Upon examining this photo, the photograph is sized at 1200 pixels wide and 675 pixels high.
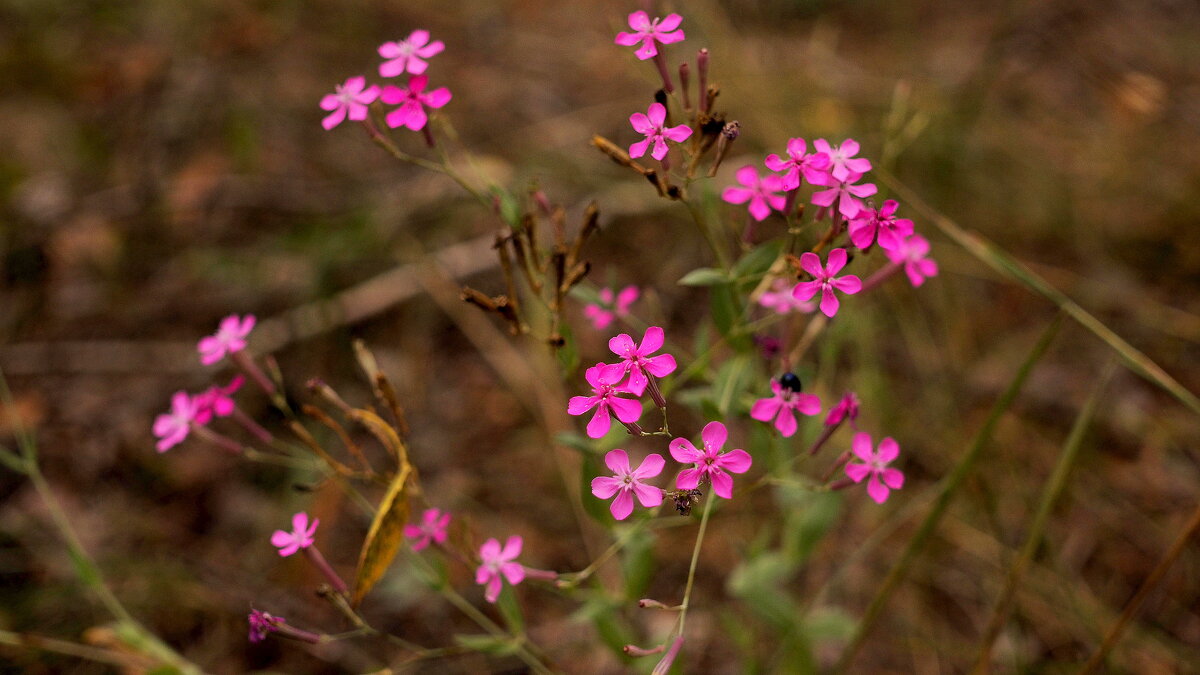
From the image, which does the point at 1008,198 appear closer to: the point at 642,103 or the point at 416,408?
the point at 642,103

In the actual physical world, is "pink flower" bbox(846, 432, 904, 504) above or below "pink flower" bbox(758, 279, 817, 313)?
below

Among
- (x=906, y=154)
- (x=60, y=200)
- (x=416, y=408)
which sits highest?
(x=60, y=200)

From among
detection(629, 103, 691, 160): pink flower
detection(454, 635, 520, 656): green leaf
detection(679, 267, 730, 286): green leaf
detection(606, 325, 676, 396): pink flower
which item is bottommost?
detection(454, 635, 520, 656): green leaf

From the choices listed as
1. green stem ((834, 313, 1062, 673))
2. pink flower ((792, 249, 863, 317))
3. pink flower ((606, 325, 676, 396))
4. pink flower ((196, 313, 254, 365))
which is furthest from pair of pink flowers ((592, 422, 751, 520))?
pink flower ((196, 313, 254, 365))

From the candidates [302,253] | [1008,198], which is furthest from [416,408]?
[1008,198]

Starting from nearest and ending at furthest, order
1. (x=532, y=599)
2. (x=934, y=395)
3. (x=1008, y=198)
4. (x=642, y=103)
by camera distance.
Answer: (x=532, y=599), (x=934, y=395), (x=1008, y=198), (x=642, y=103)

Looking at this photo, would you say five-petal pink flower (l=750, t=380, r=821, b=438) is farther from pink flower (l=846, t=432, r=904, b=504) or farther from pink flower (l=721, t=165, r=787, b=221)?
pink flower (l=721, t=165, r=787, b=221)
